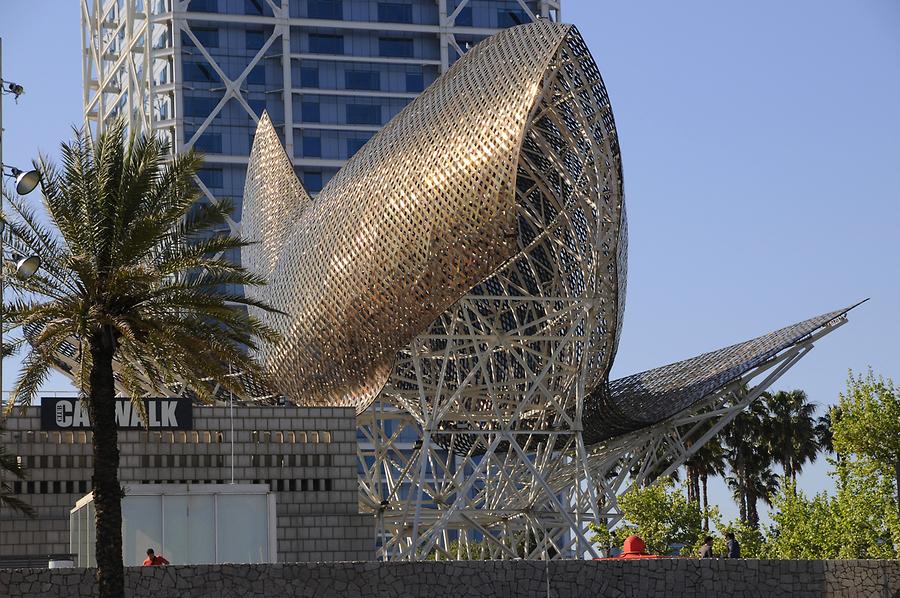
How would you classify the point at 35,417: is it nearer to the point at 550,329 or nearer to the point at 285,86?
the point at 550,329

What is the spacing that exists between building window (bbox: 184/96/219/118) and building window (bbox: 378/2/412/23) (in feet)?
42.7

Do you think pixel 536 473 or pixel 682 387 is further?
pixel 682 387

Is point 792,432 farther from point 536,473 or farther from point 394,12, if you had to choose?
point 394,12

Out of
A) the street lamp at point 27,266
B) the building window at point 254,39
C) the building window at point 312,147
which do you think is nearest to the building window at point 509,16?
the building window at point 312,147

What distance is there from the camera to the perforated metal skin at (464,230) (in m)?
47.3

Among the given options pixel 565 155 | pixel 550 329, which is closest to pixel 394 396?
pixel 550 329

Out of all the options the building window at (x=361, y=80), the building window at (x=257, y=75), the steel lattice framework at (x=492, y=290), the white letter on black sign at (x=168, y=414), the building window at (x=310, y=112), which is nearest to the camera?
the white letter on black sign at (x=168, y=414)

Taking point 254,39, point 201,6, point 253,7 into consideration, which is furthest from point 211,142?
point 253,7

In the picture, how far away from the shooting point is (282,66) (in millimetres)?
113500

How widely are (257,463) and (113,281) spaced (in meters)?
18.7

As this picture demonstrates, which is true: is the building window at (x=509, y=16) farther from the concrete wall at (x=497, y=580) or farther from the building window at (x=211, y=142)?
the concrete wall at (x=497, y=580)

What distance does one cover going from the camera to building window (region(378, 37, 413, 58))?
116 m

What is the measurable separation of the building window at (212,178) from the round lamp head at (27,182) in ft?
272

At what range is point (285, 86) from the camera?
370 ft
